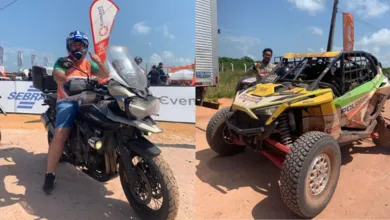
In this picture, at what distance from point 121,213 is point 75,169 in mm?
1381

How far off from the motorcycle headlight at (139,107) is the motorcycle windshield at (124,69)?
0.14m

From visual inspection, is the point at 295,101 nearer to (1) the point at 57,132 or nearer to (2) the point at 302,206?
(2) the point at 302,206

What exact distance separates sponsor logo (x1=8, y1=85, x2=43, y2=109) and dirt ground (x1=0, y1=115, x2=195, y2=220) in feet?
15.2

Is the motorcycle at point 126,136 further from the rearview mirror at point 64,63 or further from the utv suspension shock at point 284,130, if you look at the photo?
the utv suspension shock at point 284,130

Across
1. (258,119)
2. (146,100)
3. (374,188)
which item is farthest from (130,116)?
(374,188)

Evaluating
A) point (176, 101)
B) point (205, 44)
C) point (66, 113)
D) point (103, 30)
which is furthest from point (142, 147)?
point (103, 30)

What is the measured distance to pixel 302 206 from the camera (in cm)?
320

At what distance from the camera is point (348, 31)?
1499 cm

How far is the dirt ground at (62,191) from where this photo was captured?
3.08m

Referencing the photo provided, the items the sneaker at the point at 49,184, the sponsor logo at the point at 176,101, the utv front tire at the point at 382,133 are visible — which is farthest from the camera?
the sponsor logo at the point at 176,101

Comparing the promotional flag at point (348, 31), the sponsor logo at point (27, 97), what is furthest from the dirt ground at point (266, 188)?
the promotional flag at point (348, 31)

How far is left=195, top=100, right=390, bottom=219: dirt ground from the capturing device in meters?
3.48

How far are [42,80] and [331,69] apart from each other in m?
3.83

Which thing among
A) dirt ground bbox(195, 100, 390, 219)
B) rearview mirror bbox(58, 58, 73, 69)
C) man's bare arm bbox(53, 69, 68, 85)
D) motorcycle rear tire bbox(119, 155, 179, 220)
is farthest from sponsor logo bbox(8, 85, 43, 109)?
motorcycle rear tire bbox(119, 155, 179, 220)
